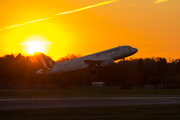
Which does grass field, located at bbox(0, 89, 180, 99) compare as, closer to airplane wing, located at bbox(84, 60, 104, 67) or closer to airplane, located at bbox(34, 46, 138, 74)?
airplane, located at bbox(34, 46, 138, 74)

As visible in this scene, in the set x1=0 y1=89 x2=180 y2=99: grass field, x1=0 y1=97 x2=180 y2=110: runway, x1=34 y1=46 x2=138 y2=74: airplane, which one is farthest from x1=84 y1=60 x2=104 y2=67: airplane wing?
x1=0 y1=97 x2=180 y2=110: runway

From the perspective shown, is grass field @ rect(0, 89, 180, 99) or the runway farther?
grass field @ rect(0, 89, 180, 99)

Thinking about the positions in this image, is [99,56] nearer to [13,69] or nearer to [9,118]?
[9,118]

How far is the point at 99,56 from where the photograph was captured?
5806 cm

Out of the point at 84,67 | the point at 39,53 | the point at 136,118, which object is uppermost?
the point at 39,53

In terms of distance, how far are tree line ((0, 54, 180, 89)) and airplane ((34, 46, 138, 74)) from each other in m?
37.1

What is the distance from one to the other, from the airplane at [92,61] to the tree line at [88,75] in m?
37.1

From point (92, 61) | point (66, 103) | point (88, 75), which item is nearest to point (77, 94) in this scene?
point (92, 61)

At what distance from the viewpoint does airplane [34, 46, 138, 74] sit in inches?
2240

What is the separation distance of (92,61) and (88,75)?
2447 inches

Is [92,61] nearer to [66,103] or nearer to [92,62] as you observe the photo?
[92,62]

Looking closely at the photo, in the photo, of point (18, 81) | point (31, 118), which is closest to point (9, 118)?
point (31, 118)

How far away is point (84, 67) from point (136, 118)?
137ft

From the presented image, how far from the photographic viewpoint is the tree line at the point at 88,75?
10425cm
